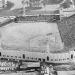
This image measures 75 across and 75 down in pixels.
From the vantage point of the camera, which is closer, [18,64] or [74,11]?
[18,64]

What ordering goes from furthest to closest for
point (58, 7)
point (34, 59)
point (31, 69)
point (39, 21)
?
point (58, 7)
point (39, 21)
point (34, 59)
point (31, 69)

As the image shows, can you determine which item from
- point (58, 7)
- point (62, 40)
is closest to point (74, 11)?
point (58, 7)

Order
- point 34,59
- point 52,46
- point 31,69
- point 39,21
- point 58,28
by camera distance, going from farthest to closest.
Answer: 1. point 39,21
2. point 58,28
3. point 52,46
4. point 34,59
5. point 31,69

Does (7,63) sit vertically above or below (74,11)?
below

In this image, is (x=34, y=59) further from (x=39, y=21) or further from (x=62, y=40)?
(x=39, y=21)

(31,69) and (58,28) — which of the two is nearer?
(31,69)

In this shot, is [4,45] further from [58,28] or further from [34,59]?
[58,28]

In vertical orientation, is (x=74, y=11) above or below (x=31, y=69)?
above

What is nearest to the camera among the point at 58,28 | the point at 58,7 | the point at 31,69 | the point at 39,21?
the point at 31,69

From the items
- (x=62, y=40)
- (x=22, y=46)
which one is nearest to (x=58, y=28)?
(x=62, y=40)
